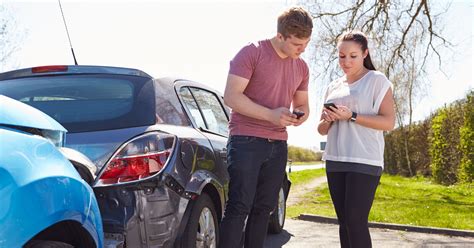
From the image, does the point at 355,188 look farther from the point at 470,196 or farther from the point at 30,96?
the point at 470,196

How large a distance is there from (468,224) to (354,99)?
17.2ft

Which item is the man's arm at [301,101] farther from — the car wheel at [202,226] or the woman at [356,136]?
the car wheel at [202,226]

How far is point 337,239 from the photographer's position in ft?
23.7

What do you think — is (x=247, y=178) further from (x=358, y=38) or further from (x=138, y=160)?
(x=358, y=38)

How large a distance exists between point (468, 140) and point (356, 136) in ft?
47.9

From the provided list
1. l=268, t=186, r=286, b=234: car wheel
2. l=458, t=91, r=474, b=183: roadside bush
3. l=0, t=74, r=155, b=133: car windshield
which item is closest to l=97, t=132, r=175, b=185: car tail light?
l=0, t=74, r=155, b=133: car windshield

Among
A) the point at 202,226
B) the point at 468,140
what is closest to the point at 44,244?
the point at 202,226

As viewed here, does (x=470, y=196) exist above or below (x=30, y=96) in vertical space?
below

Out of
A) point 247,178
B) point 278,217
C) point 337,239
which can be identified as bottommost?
point 337,239

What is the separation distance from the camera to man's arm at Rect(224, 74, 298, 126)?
149 inches

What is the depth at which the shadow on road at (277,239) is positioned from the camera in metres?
6.44

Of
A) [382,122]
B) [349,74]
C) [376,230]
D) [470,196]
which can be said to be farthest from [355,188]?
[470,196]

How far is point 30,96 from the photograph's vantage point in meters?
4.04

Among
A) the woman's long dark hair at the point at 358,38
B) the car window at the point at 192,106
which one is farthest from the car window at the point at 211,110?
the woman's long dark hair at the point at 358,38
